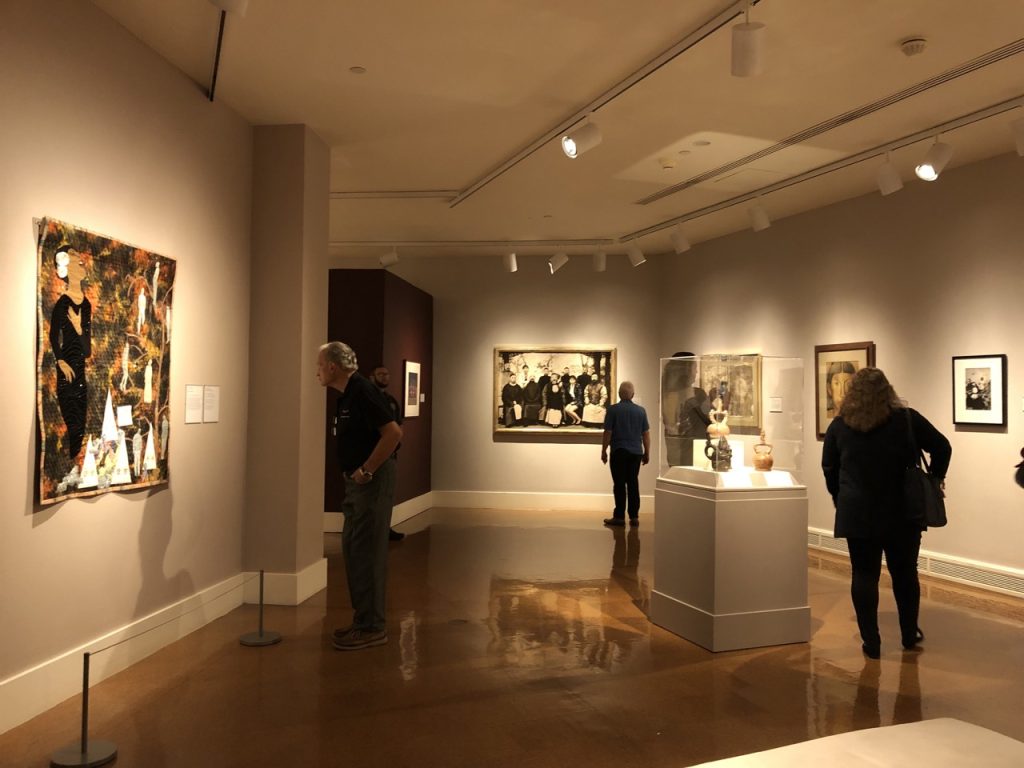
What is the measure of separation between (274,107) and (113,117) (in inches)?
58.7

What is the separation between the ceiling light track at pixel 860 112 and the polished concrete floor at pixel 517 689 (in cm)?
356

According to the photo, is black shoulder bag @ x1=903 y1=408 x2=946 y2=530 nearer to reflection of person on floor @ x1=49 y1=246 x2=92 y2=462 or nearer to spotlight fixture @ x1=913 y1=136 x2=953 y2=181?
spotlight fixture @ x1=913 y1=136 x2=953 y2=181

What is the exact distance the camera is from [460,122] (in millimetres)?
6012

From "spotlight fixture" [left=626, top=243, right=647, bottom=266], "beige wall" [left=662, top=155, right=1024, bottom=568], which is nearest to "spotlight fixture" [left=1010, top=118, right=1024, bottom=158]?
"beige wall" [left=662, top=155, right=1024, bottom=568]

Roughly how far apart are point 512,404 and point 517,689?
7.31m

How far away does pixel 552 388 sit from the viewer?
1131cm

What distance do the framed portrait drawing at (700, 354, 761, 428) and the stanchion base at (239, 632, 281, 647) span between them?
10.1 feet

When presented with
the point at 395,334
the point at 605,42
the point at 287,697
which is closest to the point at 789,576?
the point at 287,697

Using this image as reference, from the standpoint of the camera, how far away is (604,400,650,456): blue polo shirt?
31.6 feet

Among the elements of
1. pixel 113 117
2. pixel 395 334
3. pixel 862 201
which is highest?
pixel 862 201

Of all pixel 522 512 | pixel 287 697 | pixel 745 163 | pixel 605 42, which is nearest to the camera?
pixel 287 697

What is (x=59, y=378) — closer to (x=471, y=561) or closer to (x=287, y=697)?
(x=287, y=697)

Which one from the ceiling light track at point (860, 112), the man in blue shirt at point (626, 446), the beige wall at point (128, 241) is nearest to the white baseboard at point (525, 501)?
the man in blue shirt at point (626, 446)

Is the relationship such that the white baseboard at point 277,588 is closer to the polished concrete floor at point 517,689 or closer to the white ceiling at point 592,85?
the polished concrete floor at point 517,689
